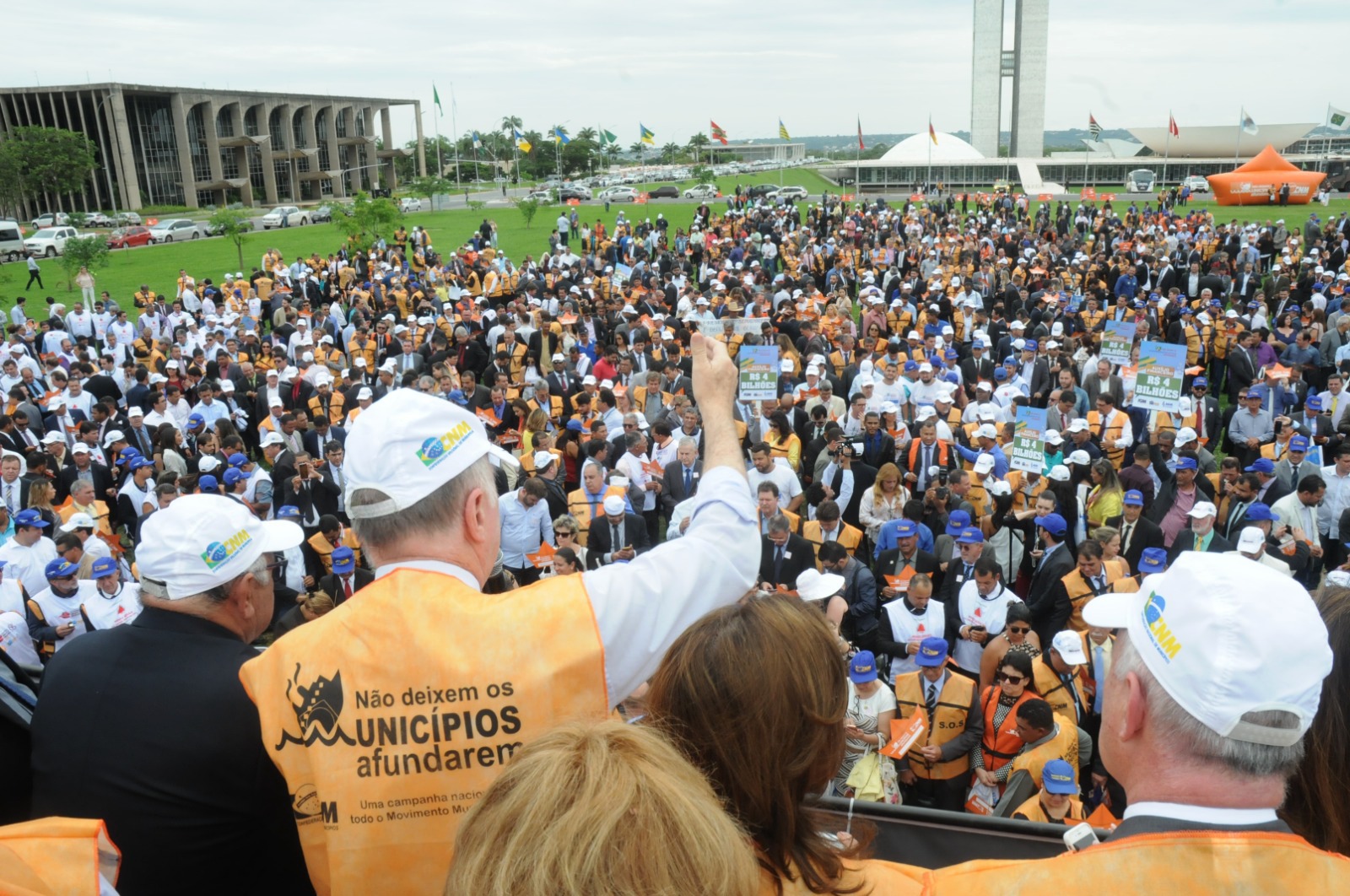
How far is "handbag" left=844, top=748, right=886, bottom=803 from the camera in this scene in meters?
5.22

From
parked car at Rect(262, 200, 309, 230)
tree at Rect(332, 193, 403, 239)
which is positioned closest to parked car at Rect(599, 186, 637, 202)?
parked car at Rect(262, 200, 309, 230)

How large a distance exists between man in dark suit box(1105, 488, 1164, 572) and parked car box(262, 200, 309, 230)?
5180 cm

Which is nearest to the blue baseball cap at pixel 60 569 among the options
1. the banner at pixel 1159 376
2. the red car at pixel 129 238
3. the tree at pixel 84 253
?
the banner at pixel 1159 376

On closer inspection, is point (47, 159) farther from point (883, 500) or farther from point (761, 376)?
point (883, 500)

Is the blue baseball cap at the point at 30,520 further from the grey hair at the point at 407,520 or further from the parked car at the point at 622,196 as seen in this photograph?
the parked car at the point at 622,196

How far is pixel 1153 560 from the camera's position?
738 centimetres

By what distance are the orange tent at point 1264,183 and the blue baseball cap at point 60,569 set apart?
51296 mm

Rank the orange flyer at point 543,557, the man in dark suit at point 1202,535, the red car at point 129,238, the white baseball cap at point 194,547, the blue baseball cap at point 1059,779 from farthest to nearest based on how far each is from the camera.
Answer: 1. the red car at point 129,238
2. the orange flyer at point 543,557
3. the man in dark suit at point 1202,535
4. the blue baseball cap at point 1059,779
5. the white baseball cap at point 194,547

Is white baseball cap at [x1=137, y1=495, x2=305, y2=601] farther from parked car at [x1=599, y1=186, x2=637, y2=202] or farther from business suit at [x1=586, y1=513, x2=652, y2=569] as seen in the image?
parked car at [x1=599, y1=186, x2=637, y2=202]

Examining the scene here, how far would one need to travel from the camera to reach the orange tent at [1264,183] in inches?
1778

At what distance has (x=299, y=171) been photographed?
78.6 metres

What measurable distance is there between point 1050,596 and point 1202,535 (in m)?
1.71

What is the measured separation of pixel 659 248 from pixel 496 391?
20.1m

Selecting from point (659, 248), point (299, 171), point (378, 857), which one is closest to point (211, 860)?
point (378, 857)
